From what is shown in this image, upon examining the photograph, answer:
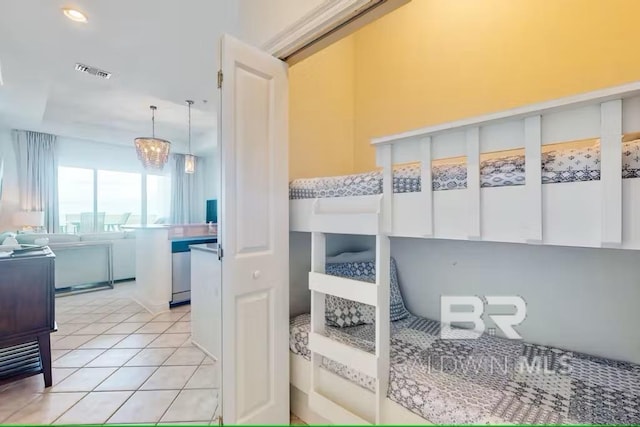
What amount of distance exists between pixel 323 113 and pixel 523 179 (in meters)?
1.59

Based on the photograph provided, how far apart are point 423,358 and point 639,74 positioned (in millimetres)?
1702

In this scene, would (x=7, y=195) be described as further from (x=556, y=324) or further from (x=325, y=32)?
(x=556, y=324)

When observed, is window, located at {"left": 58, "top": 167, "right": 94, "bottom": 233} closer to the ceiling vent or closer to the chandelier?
the chandelier

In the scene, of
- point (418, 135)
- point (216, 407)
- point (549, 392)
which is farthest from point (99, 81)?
point (549, 392)

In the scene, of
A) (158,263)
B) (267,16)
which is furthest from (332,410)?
(158,263)

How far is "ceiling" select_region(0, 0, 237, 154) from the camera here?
7.12 ft

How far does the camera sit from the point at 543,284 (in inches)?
67.6

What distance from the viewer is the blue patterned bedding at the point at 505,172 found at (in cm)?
83

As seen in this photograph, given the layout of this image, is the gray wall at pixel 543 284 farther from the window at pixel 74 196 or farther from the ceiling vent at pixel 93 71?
the window at pixel 74 196

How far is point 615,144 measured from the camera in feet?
2.61

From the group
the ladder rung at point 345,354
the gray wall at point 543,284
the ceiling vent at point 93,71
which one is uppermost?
the ceiling vent at point 93,71

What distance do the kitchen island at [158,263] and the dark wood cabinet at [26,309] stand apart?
1438 millimetres

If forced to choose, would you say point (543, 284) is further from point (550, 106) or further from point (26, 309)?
point (26, 309)

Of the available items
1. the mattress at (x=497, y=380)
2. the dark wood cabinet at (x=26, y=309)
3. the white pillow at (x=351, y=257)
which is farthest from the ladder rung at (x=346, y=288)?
the dark wood cabinet at (x=26, y=309)
